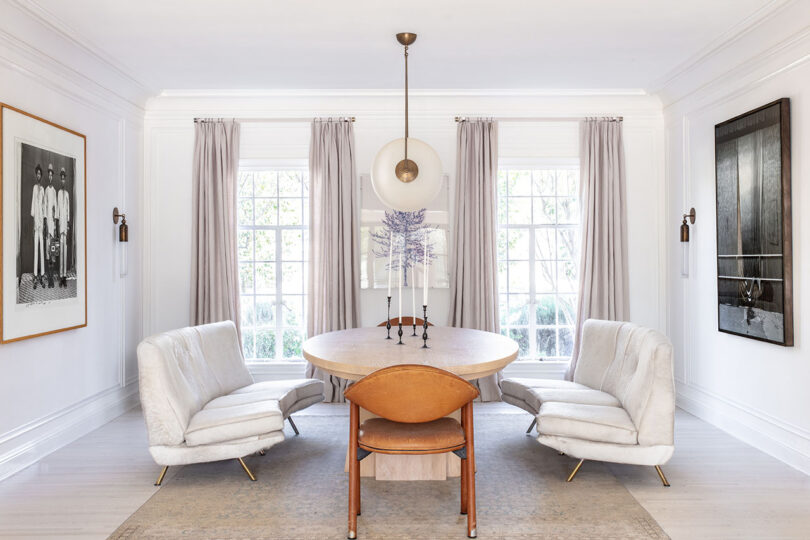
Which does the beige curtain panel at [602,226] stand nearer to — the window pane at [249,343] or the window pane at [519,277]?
the window pane at [519,277]

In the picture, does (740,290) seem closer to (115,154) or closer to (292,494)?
(292,494)

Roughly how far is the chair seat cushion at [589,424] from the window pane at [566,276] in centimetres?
217

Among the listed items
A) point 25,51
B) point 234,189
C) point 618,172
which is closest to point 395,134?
point 234,189

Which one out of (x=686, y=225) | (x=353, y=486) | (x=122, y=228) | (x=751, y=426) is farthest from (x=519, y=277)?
(x=122, y=228)

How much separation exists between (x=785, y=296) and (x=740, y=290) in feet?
1.44

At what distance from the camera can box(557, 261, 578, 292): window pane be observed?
504 cm

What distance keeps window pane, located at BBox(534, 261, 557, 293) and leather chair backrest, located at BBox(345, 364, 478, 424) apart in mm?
2974

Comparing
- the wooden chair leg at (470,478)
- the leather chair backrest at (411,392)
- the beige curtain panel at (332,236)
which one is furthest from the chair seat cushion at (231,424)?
the beige curtain panel at (332,236)

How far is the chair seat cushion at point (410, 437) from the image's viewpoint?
2266 millimetres

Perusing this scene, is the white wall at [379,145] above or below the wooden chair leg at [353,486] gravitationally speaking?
above

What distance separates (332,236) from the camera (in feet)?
15.4

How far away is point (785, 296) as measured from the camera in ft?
10.5

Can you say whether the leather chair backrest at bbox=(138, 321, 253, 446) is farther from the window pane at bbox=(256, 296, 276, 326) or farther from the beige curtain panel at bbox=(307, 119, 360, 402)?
the window pane at bbox=(256, 296, 276, 326)

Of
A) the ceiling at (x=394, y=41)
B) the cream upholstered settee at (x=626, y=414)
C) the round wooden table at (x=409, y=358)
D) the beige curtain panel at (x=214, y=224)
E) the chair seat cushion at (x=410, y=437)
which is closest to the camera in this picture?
the chair seat cushion at (x=410, y=437)
